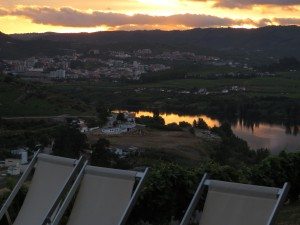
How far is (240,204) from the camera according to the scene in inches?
124

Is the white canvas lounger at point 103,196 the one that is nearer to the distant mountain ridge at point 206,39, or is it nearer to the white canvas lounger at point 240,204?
the white canvas lounger at point 240,204

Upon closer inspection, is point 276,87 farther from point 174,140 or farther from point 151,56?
point 151,56

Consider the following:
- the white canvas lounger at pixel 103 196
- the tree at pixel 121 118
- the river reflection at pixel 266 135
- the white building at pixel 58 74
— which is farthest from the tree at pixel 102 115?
the white building at pixel 58 74

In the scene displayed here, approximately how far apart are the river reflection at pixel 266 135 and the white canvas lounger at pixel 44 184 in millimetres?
26664

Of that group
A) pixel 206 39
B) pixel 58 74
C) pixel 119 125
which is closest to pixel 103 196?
pixel 119 125

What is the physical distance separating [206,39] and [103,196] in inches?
5772

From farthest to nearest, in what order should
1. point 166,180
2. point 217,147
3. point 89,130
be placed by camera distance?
1. point 89,130
2. point 217,147
3. point 166,180

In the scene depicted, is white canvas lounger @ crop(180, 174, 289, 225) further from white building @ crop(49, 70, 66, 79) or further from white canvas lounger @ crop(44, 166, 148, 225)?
white building @ crop(49, 70, 66, 79)

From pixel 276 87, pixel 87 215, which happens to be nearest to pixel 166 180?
pixel 87 215

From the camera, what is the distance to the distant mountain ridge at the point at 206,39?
123562 millimetres

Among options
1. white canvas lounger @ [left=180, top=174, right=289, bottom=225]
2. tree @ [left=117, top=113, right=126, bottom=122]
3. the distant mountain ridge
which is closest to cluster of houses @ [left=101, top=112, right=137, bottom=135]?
tree @ [left=117, top=113, right=126, bottom=122]

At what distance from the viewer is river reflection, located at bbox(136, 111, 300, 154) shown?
32888mm

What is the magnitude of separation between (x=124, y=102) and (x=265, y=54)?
3172 inches

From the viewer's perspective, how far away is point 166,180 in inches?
253
